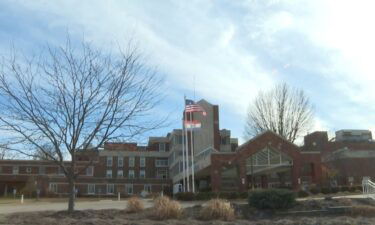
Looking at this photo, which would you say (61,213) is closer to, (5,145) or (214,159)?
(5,145)

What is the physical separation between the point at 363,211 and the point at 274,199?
11.5 feet

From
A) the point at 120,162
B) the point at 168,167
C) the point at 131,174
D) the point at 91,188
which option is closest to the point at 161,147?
the point at 168,167

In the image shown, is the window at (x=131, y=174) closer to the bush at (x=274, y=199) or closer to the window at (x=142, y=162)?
the window at (x=142, y=162)

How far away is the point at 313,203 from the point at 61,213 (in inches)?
419

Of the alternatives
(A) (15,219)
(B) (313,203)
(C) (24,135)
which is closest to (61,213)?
(A) (15,219)

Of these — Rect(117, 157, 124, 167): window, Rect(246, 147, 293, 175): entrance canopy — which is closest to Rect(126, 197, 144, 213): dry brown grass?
Rect(246, 147, 293, 175): entrance canopy

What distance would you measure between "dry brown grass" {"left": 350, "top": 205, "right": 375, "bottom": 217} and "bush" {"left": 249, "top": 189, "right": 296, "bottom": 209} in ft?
7.93

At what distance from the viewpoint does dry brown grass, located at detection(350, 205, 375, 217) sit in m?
18.9

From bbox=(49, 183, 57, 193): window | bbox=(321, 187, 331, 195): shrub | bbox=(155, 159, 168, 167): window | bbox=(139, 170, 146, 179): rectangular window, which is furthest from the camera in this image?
bbox=(155, 159, 168, 167): window

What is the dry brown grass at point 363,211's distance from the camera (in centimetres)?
1886

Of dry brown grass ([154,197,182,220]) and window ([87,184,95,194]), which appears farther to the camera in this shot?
window ([87,184,95,194])

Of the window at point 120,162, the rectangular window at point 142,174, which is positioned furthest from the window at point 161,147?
the window at point 120,162

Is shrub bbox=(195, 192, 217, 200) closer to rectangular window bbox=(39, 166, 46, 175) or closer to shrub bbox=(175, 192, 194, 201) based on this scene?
shrub bbox=(175, 192, 194, 201)

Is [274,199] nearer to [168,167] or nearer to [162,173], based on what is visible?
[168,167]
